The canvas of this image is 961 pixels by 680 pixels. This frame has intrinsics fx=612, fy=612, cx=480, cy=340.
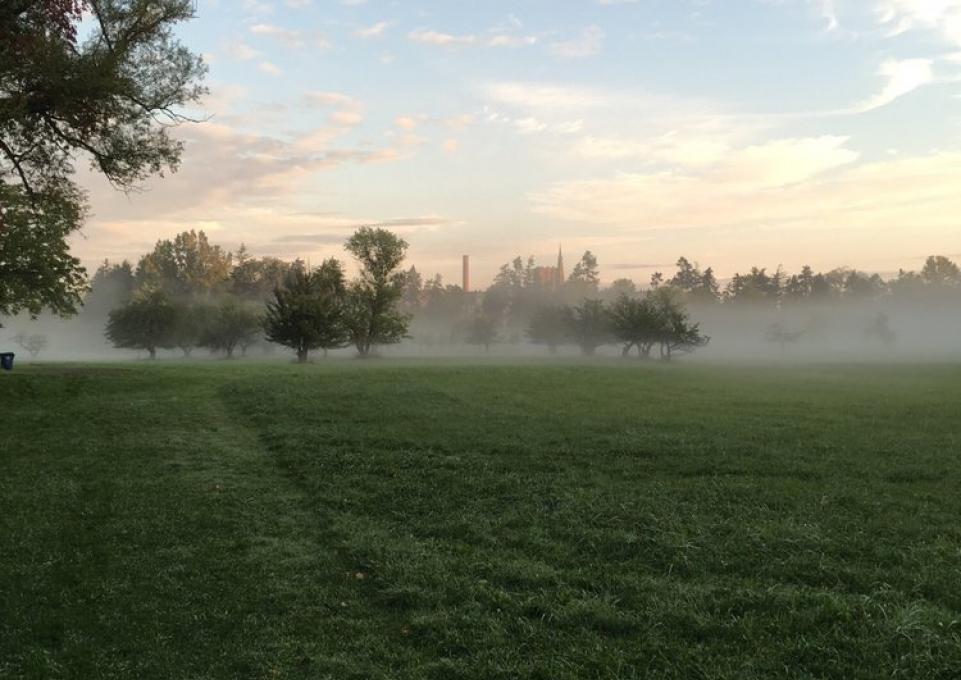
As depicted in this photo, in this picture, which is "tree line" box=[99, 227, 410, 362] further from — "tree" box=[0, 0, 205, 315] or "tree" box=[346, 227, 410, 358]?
"tree" box=[0, 0, 205, 315]

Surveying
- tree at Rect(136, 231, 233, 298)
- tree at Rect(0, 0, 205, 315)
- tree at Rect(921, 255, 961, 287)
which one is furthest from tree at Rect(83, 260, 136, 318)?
tree at Rect(921, 255, 961, 287)

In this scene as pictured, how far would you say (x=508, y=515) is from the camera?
1064 cm

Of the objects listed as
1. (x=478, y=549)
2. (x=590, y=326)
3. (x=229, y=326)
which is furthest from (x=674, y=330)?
(x=478, y=549)

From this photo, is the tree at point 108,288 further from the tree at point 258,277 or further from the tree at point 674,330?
the tree at point 674,330

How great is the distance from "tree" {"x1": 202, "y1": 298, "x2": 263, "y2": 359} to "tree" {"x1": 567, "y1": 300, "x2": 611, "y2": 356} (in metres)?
48.2

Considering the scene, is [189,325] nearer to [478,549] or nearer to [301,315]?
[301,315]

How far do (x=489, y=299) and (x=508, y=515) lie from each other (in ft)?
545

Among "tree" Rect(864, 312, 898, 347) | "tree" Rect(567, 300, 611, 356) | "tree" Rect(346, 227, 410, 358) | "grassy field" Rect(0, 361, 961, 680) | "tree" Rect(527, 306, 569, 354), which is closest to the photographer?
"grassy field" Rect(0, 361, 961, 680)

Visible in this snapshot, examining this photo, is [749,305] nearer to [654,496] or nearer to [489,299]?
[489,299]

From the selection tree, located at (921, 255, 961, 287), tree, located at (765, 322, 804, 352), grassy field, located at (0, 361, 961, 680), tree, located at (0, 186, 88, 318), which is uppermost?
tree, located at (921, 255, 961, 287)

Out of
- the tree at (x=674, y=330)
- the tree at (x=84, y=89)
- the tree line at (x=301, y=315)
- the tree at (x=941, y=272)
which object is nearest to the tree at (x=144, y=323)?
the tree line at (x=301, y=315)

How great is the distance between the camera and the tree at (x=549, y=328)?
108 meters

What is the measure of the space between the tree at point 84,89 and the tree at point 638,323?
6281cm

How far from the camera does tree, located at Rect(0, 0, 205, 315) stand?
18.5 metres
